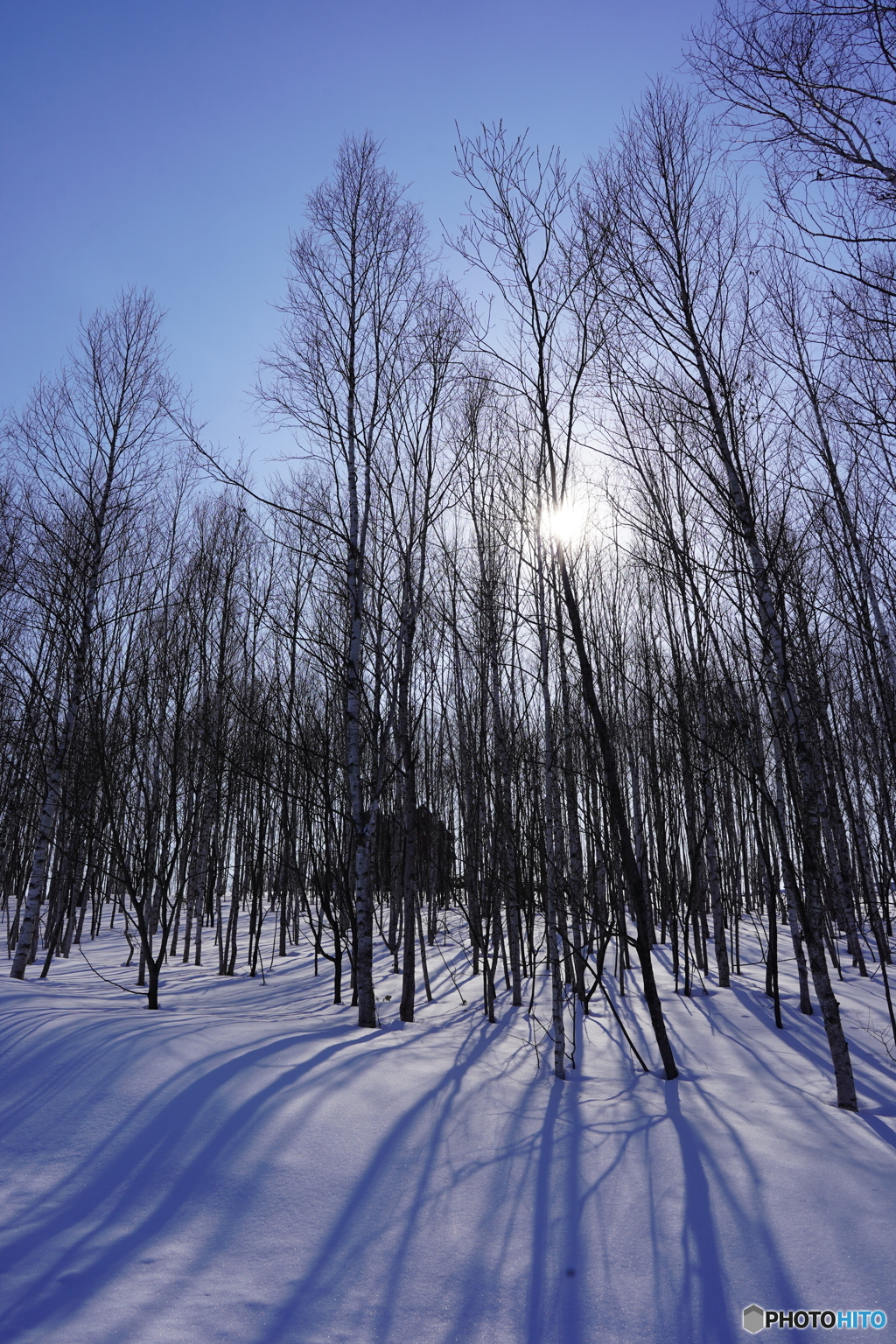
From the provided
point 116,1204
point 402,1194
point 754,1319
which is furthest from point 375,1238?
point 754,1319

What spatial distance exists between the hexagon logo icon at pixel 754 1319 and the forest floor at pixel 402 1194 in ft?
0.12

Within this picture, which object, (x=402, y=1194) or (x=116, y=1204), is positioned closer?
(x=116, y=1204)

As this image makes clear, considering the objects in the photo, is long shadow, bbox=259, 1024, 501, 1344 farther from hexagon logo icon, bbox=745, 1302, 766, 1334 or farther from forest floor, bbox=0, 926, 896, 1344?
hexagon logo icon, bbox=745, 1302, 766, 1334

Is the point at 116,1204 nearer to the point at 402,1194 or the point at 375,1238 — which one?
the point at 375,1238

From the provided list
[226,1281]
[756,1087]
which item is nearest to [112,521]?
[226,1281]

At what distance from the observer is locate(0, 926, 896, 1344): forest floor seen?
7.38 feet

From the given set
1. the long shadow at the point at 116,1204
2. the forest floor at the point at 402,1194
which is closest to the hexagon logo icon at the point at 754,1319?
the forest floor at the point at 402,1194

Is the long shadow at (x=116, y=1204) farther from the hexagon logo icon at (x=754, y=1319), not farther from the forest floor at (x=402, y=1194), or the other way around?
the hexagon logo icon at (x=754, y=1319)

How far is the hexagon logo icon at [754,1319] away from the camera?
2215mm

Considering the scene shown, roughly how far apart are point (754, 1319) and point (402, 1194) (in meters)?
1.48

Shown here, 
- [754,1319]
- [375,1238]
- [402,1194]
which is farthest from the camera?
[402,1194]

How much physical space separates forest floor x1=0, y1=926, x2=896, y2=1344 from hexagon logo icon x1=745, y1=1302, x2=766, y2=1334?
4 centimetres

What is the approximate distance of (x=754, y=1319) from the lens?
2250 mm

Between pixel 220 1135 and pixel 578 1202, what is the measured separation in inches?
70.2
